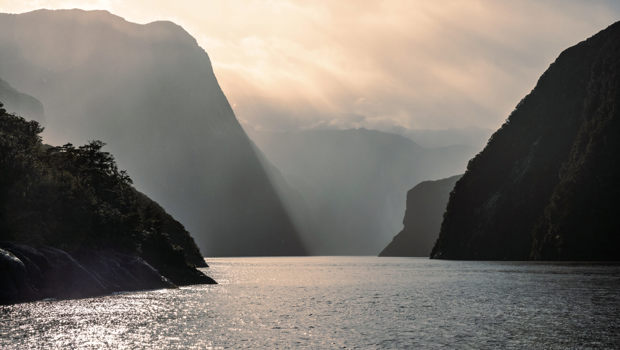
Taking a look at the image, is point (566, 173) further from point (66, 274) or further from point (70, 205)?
point (66, 274)

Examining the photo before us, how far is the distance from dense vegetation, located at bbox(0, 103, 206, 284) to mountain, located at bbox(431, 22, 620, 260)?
335 ft

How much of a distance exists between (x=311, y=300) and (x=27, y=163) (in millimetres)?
35053

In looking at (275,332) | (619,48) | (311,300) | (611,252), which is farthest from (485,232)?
(275,332)

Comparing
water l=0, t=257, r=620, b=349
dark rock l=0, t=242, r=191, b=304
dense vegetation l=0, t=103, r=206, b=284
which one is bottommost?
water l=0, t=257, r=620, b=349

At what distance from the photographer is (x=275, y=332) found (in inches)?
1533

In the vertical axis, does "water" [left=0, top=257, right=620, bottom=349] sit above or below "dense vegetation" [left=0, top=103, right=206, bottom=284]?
below

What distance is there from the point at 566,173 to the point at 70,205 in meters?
136

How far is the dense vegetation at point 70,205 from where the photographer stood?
217ft

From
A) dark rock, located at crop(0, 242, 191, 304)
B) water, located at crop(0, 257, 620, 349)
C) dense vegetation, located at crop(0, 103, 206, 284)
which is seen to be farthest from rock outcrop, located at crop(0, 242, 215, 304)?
dense vegetation, located at crop(0, 103, 206, 284)

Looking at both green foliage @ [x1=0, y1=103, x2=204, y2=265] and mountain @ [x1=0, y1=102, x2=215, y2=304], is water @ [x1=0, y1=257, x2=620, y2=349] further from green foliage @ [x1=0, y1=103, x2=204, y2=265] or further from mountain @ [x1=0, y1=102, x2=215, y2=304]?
green foliage @ [x1=0, y1=103, x2=204, y2=265]

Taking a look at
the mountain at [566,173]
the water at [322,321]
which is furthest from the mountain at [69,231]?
the mountain at [566,173]

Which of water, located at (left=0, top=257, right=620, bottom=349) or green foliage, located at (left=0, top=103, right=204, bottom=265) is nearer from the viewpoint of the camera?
water, located at (left=0, top=257, right=620, bottom=349)

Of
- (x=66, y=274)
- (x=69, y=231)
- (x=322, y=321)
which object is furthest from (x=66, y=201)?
(x=322, y=321)

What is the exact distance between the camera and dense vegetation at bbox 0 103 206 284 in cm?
6600
